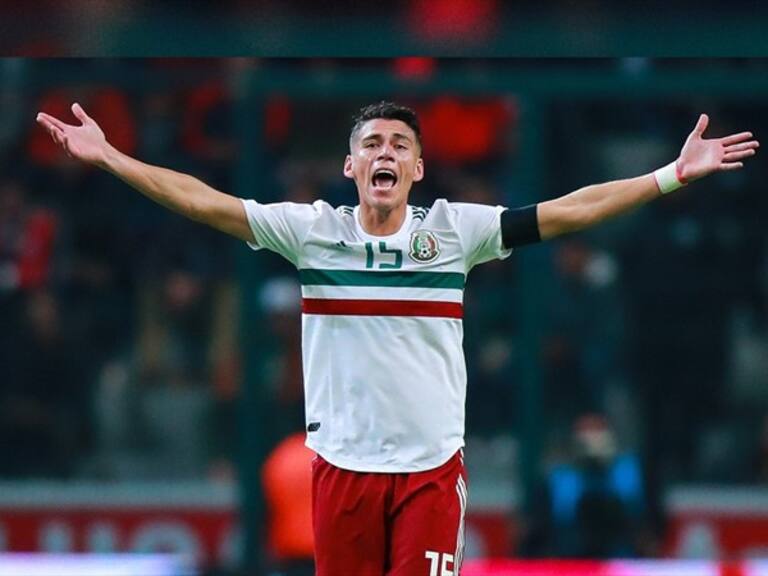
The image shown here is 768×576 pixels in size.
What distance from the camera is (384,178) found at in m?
5.39

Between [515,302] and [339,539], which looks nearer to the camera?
[339,539]

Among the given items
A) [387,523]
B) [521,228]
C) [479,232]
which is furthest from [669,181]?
[387,523]

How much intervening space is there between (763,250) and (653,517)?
6.16ft

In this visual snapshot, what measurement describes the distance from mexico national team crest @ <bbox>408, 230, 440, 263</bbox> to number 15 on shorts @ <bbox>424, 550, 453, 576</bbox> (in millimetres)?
838

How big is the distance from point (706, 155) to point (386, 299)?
1.03 metres

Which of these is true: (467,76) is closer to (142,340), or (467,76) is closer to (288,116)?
(288,116)

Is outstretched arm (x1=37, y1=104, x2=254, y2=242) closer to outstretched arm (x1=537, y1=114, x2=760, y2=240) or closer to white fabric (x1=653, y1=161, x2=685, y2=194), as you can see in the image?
outstretched arm (x1=537, y1=114, x2=760, y2=240)

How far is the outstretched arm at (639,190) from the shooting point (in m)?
5.42

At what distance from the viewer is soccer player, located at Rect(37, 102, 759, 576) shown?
5309mm

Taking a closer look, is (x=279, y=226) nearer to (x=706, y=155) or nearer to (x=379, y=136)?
(x=379, y=136)

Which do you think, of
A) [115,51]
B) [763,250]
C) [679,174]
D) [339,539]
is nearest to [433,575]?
[339,539]

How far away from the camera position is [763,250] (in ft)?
34.7

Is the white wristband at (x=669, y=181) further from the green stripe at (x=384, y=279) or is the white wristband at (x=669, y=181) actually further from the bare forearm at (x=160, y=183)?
the bare forearm at (x=160, y=183)

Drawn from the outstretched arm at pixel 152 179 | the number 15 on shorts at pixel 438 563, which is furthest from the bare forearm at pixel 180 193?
the number 15 on shorts at pixel 438 563
